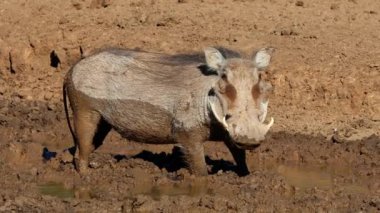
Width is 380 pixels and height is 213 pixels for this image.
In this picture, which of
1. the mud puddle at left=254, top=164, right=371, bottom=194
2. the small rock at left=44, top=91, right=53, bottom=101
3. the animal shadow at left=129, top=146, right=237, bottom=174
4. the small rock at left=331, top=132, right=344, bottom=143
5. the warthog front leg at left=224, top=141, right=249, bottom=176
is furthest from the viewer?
the small rock at left=44, top=91, right=53, bottom=101

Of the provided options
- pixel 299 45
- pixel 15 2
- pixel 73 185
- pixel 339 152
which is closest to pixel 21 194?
pixel 73 185

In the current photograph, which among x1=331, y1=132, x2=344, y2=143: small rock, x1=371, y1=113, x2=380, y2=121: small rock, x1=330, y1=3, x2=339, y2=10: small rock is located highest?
x1=331, y1=132, x2=344, y2=143: small rock

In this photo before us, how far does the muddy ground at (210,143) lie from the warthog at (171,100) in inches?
9.6

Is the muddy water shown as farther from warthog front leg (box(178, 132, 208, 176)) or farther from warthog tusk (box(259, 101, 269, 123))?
warthog tusk (box(259, 101, 269, 123))

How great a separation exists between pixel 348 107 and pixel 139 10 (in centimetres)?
385

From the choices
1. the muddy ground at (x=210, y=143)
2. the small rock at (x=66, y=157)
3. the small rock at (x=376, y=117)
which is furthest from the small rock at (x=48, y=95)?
the small rock at (x=376, y=117)

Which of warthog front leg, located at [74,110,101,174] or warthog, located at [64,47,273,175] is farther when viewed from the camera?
warthog front leg, located at [74,110,101,174]

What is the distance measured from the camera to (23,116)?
1230 centimetres

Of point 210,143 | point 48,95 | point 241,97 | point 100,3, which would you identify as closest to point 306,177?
point 210,143

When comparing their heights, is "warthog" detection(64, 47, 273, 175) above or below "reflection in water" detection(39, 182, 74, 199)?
above

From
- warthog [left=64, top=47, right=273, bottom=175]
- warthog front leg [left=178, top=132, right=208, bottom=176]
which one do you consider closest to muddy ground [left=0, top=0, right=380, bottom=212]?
warthog front leg [left=178, top=132, right=208, bottom=176]

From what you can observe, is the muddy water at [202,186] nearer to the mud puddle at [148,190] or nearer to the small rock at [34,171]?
the mud puddle at [148,190]

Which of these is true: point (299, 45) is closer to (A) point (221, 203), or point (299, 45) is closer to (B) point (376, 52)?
(B) point (376, 52)

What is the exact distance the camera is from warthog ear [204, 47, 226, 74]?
874 cm
